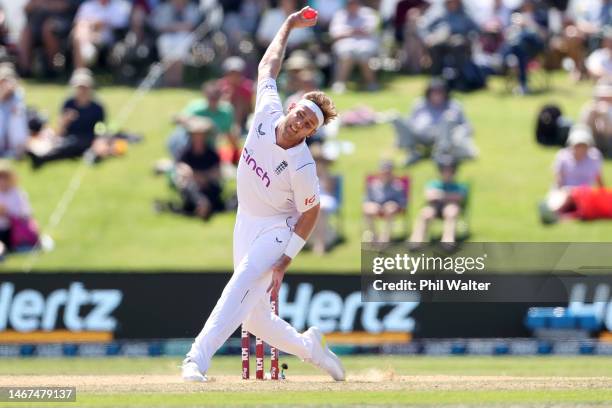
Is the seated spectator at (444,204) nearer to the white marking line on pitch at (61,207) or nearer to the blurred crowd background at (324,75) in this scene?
the blurred crowd background at (324,75)

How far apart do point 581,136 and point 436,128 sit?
7.04 ft

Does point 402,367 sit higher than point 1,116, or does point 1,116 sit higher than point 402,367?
point 1,116

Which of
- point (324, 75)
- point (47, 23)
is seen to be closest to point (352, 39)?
point (324, 75)

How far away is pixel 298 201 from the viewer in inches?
374

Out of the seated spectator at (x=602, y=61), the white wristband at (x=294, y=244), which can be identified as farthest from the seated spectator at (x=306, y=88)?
the white wristband at (x=294, y=244)

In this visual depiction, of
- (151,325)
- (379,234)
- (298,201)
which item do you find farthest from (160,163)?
(298,201)

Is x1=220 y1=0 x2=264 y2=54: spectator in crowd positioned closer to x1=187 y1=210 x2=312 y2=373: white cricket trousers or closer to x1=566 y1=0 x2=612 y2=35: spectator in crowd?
x1=566 y1=0 x2=612 y2=35: spectator in crowd

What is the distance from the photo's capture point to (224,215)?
18.9 m

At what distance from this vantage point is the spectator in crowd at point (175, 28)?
22.4 m

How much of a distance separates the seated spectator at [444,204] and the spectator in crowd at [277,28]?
4750mm

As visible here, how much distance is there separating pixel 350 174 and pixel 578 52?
202 inches

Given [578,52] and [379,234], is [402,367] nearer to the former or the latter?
[379,234]

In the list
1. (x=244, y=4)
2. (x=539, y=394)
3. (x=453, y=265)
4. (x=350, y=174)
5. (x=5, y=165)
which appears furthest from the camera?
(x=244, y=4)

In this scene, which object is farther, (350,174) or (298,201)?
(350,174)
